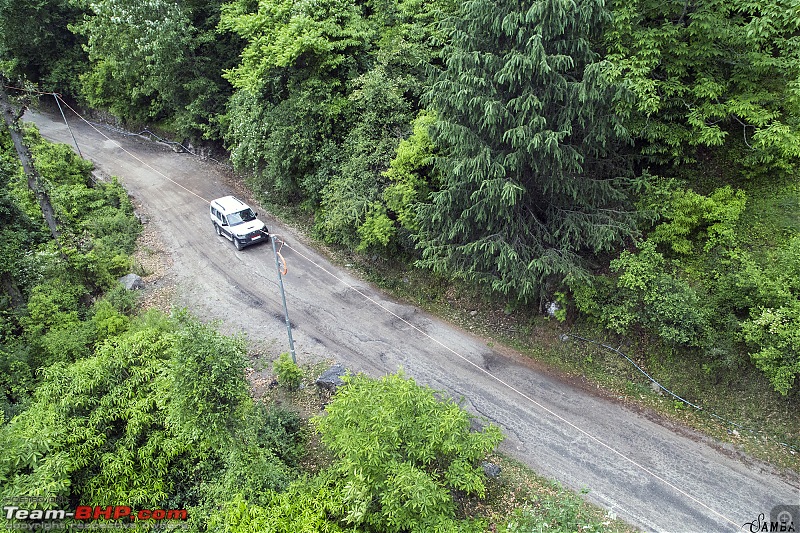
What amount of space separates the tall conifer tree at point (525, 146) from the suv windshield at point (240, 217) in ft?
36.9

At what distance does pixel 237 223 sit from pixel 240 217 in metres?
0.34

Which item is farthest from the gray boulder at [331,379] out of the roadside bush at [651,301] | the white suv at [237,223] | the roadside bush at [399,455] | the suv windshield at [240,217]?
the suv windshield at [240,217]

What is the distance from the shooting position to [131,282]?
21406mm

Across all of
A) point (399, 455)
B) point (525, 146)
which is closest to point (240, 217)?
point (525, 146)

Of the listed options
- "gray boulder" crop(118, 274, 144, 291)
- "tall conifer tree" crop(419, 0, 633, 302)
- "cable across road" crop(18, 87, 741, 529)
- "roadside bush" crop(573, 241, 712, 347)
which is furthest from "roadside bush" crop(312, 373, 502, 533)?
"gray boulder" crop(118, 274, 144, 291)

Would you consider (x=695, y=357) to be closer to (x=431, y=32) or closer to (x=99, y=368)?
(x=431, y=32)

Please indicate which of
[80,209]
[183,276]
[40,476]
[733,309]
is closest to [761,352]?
[733,309]

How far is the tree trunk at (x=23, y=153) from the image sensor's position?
1838 centimetres

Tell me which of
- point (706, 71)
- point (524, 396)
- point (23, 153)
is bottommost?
point (524, 396)

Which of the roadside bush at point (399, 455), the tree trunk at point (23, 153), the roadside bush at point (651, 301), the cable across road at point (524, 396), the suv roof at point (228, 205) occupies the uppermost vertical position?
the tree trunk at point (23, 153)

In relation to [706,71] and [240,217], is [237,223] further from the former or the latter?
[706,71]

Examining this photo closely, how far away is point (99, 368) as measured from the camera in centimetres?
1274

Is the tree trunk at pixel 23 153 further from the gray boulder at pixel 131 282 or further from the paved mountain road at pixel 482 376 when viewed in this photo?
the paved mountain road at pixel 482 376

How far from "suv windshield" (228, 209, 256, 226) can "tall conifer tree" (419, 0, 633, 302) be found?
11234 millimetres
